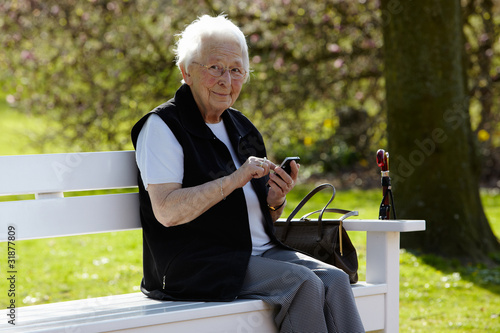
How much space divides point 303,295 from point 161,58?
19.3ft

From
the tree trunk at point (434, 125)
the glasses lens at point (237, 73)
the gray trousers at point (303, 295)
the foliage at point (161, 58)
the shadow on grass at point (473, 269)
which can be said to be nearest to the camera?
the gray trousers at point (303, 295)

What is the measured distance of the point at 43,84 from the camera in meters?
8.15

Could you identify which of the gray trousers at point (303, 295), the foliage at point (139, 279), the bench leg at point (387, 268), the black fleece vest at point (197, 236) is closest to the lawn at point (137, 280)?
the foliage at point (139, 279)

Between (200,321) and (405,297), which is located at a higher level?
(200,321)

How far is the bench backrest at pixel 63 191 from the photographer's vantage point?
2.67m

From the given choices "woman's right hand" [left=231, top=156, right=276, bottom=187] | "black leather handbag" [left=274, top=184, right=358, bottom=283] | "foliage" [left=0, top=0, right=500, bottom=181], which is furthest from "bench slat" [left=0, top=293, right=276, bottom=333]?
"foliage" [left=0, top=0, right=500, bottom=181]

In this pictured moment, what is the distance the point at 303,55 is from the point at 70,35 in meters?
2.66

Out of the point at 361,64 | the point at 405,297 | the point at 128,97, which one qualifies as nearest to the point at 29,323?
the point at 405,297

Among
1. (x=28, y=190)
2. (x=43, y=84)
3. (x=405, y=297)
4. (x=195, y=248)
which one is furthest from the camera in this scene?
(x=43, y=84)

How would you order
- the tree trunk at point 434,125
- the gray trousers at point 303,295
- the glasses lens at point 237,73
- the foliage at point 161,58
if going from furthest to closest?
the foliage at point 161,58, the tree trunk at point 434,125, the glasses lens at point 237,73, the gray trousers at point 303,295

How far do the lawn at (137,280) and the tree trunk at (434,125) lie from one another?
0.93 feet

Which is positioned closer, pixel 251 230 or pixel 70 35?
pixel 251 230

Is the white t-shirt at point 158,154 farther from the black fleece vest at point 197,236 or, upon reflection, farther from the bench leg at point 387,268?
the bench leg at point 387,268

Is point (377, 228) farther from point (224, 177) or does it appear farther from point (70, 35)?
point (70, 35)
